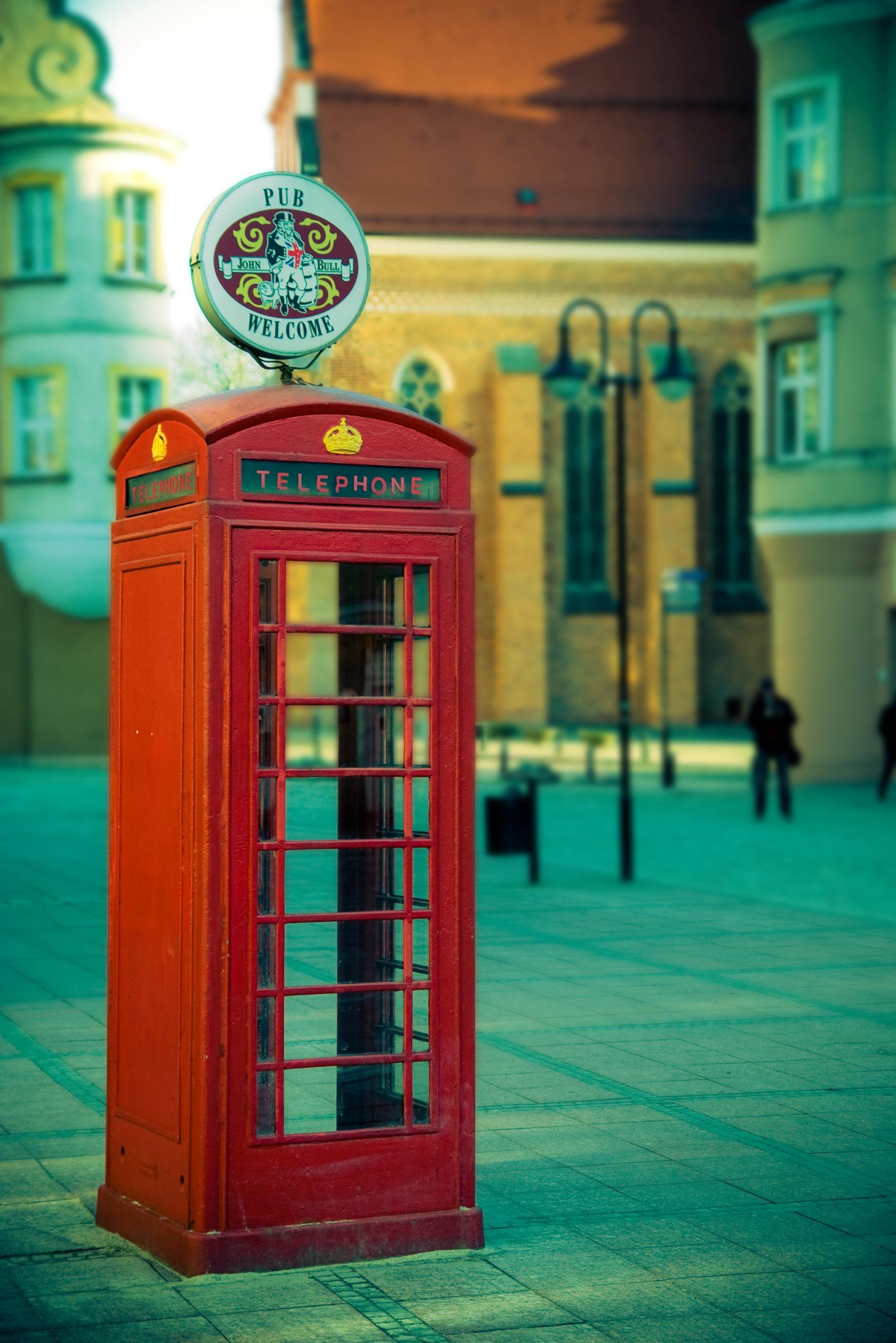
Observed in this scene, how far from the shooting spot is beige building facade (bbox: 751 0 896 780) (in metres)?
31.4

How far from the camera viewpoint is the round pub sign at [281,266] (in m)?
6.01

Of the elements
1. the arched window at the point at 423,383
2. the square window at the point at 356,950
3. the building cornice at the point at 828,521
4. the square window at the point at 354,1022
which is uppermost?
the arched window at the point at 423,383

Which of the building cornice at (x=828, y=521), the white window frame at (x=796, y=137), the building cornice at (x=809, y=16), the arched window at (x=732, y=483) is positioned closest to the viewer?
the building cornice at (x=809, y=16)

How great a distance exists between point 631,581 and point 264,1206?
1762 inches

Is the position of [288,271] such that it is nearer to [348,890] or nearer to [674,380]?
[348,890]

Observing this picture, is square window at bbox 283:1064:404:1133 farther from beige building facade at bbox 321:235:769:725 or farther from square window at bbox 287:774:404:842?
beige building facade at bbox 321:235:769:725

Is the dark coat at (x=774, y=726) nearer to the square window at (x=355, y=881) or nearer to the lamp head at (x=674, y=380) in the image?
the lamp head at (x=674, y=380)

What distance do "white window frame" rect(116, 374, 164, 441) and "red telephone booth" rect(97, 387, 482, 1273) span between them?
1198 inches

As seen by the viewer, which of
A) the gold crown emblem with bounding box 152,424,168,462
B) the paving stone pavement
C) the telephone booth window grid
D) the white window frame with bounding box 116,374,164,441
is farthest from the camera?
the white window frame with bounding box 116,374,164,441

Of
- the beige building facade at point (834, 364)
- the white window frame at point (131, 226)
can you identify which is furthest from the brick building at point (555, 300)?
the beige building facade at point (834, 364)

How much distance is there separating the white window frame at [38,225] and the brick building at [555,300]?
1301cm

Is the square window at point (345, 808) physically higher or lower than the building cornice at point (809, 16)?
lower

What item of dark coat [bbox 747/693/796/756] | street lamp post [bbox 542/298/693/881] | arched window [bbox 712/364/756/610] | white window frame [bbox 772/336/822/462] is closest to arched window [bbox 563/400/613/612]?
arched window [bbox 712/364/756/610]

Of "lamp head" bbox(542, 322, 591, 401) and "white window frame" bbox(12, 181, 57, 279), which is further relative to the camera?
"white window frame" bbox(12, 181, 57, 279)
